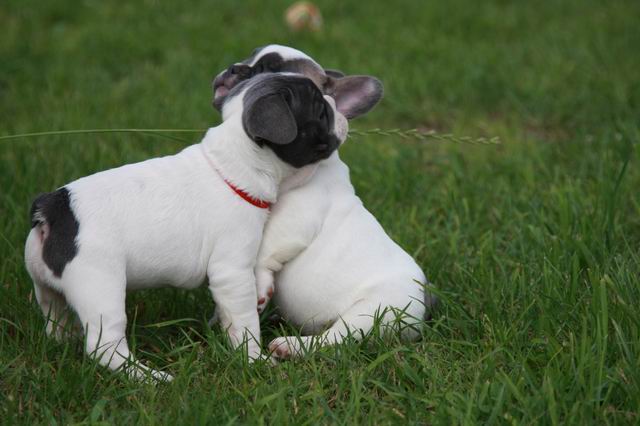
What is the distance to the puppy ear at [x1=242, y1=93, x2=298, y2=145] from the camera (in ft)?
9.41

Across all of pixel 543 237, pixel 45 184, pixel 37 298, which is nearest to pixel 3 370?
pixel 37 298

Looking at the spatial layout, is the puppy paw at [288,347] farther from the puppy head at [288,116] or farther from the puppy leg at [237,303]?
the puppy head at [288,116]

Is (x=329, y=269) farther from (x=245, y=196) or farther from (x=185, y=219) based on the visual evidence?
(x=185, y=219)

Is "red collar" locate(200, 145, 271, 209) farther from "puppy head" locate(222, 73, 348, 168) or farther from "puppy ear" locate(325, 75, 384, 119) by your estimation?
"puppy ear" locate(325, 75, 384, 119)

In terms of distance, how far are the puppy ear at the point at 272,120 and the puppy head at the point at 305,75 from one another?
1.50ft

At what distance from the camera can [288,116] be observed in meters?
2.89

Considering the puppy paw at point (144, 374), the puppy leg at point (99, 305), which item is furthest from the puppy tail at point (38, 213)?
the puppy paw at point (144, 374)

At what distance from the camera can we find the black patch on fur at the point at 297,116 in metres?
2.93

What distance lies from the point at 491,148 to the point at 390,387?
300cm

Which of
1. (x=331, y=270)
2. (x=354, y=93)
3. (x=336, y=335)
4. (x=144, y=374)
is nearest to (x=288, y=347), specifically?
(x=336, y=335)

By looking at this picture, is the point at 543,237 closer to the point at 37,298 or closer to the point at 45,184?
the point at 37,298

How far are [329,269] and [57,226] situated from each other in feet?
3.46

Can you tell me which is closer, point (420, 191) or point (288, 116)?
point (288, 116)

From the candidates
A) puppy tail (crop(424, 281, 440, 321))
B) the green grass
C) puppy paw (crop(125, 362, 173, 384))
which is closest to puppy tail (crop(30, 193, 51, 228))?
the green grass
